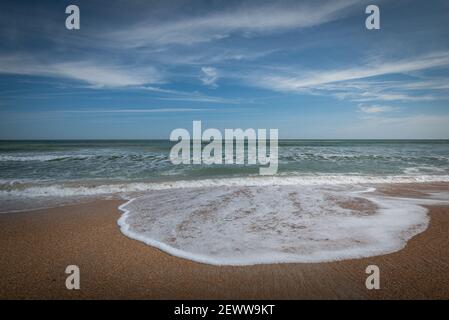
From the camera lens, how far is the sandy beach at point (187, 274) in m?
2.98

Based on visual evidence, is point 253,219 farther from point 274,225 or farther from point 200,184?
point 200,184

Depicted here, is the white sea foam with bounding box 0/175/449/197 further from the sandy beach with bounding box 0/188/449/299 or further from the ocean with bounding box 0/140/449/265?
the sandy beach with bounding box 0/188/449/299

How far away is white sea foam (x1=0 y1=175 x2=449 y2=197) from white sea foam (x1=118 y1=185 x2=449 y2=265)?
2646 millimetres

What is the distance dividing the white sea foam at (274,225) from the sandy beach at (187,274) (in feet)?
0.81

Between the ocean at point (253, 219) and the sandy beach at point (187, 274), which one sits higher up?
the ocean at point (253, 219)

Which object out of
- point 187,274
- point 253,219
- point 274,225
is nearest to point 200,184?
point 253,219

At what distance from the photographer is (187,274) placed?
3.37m

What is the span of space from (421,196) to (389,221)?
3.66 m

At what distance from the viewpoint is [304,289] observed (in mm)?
3049

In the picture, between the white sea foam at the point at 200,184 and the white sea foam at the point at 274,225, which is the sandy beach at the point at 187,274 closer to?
the white sea foam at the point at 274,225

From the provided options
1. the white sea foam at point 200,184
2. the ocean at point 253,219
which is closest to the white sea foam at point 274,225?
the ocean at point 253,219
